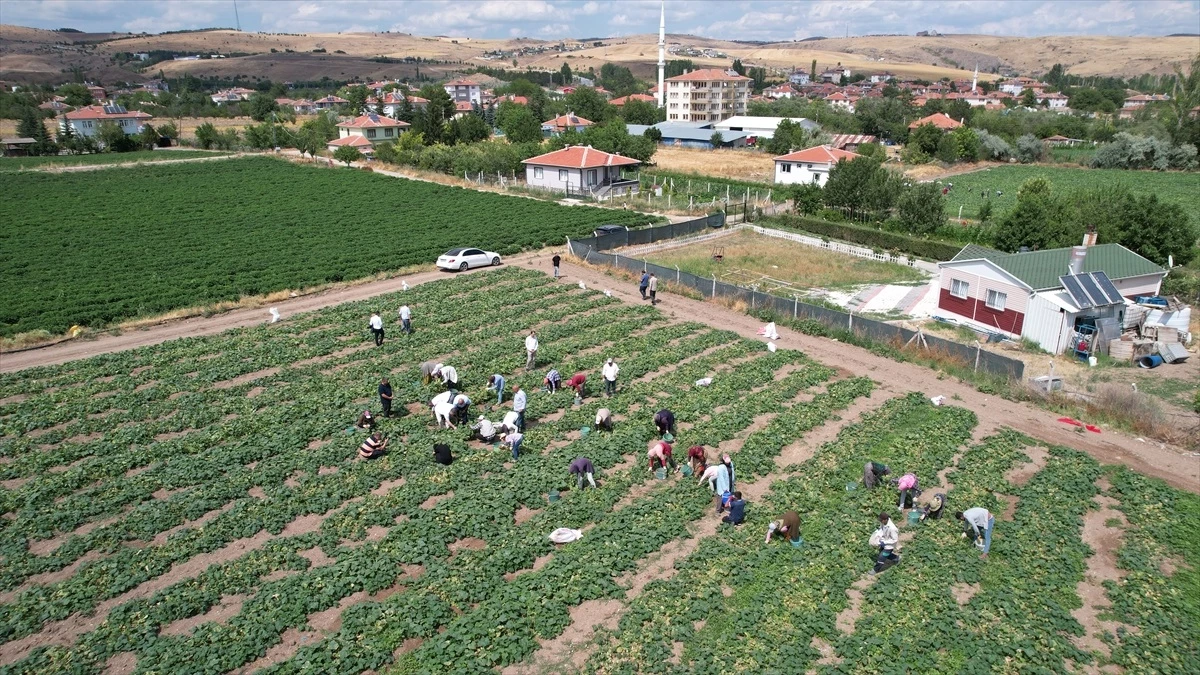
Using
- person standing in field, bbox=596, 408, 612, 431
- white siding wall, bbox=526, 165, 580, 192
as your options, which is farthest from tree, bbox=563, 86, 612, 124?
person standing in field, bbox=596, 408, 612, 431

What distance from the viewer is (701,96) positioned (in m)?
148

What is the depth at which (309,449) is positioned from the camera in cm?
2141

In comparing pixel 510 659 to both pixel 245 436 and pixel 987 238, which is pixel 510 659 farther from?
pixel 987 238

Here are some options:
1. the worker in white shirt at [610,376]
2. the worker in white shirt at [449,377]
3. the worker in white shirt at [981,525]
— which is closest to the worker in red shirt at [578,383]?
the worker in white shirt at [610,376]

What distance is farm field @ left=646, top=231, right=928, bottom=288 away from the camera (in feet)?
137

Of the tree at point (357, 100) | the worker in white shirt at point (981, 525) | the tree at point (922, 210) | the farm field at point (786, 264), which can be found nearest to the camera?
the worker in white shirt at point (981, 525)

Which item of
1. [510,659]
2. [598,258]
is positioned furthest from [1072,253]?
[510,659]

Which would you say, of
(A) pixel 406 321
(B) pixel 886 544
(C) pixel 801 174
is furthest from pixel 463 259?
(C) pixel 801 174

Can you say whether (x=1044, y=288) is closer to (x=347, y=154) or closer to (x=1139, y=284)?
(x=1139, y=284)

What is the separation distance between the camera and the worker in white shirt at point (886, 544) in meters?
16.1

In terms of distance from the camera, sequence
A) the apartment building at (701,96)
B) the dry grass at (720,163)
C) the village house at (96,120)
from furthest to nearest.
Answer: the apartment building at (701,96) < the village house at (96,120) < the dry grass at (720,163)

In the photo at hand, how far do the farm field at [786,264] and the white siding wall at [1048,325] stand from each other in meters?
10.4

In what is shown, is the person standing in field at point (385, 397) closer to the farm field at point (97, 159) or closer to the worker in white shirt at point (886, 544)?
the worker in white shirt at point (886, 544)

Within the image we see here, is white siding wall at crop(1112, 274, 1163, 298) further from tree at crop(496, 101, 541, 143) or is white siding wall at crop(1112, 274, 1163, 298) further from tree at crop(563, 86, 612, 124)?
tree at crop(563, 86, 612, 124)
